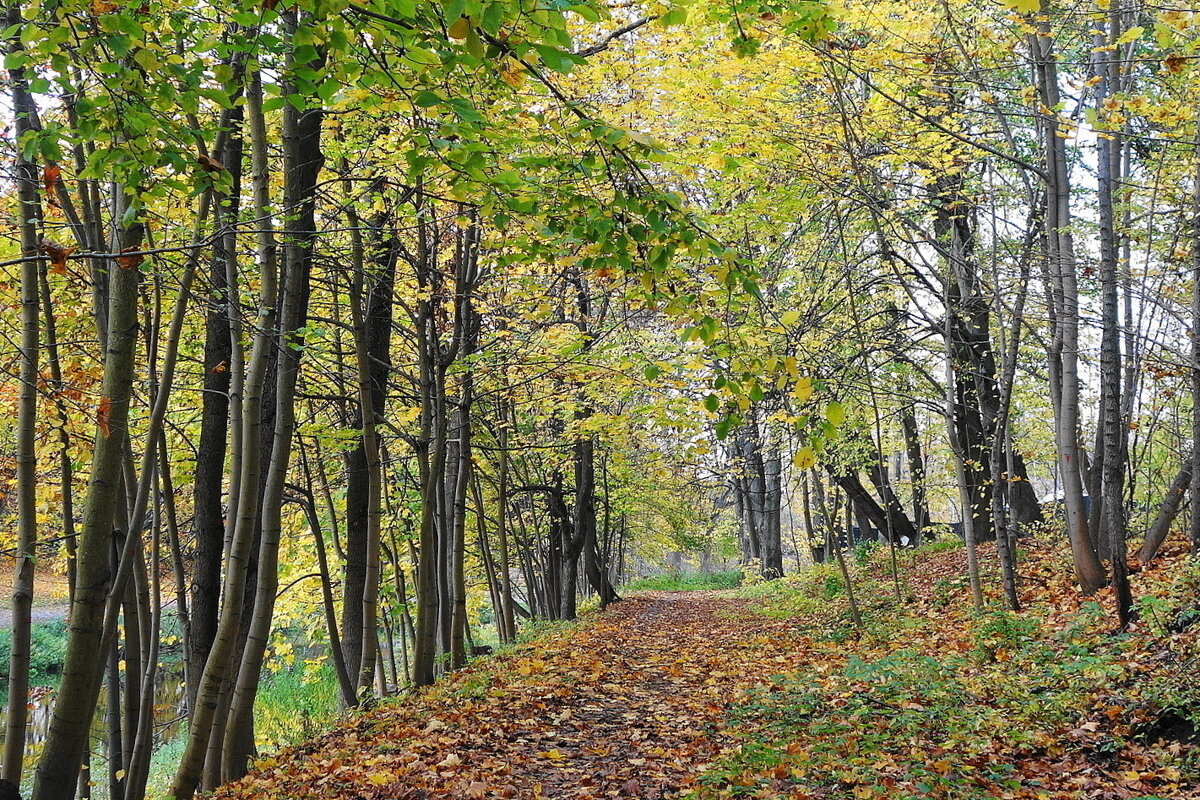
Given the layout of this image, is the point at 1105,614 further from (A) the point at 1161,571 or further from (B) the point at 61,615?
(B) the point at 61,615

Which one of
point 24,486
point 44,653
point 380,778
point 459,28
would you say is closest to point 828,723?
point 380,778

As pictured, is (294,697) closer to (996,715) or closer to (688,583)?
(996,715)

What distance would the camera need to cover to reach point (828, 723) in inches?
233

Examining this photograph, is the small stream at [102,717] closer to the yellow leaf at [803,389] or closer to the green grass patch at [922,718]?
the green grass patch at [922,718]

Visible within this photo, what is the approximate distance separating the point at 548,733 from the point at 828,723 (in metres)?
2.10

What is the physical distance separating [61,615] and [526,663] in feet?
70.7

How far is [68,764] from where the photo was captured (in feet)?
14.7

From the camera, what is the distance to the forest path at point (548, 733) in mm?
4898

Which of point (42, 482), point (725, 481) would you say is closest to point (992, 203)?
point (42, 482)

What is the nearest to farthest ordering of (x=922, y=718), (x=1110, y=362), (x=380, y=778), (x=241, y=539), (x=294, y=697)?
(x=380, y=778) → (x=241, y=539) → (x=922, y=718) → (x=1110, y=362) → (x=294, y=697)

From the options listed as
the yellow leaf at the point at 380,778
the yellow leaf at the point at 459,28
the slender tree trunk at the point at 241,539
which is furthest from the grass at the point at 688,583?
the yellow leaf at the point at 459,28

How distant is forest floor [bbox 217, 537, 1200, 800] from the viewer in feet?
15.3

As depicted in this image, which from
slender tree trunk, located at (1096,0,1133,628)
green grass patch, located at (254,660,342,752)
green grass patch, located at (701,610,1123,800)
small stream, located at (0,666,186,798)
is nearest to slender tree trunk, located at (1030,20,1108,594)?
slender tree trunk, located at (1096,0,1133,628)

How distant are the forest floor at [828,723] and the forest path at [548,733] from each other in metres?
0.02
